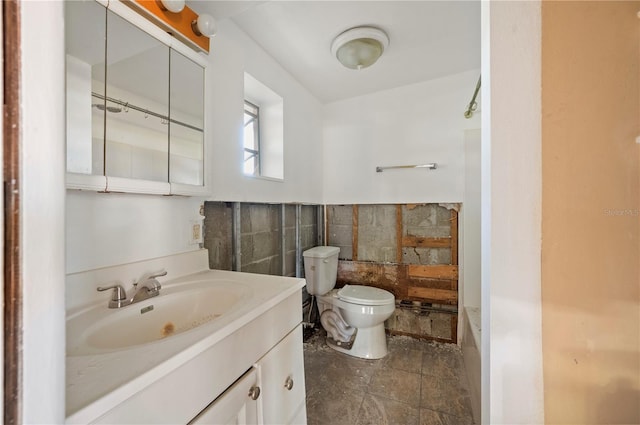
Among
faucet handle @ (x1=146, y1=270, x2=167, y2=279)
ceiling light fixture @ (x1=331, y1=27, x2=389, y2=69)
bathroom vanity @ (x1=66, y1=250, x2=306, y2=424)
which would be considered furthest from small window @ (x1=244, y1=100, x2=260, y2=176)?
faucet handle @ (x1=146, y1=270, x2=167, y2=279)

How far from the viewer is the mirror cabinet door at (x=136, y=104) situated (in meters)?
0.88

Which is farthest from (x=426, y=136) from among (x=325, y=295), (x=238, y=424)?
(x=238, y=424)

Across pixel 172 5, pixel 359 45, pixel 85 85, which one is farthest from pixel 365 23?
pixel 85 85

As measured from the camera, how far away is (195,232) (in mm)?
1215

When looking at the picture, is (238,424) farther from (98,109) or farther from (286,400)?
(98,109)

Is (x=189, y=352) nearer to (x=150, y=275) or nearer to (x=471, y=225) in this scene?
(x=150, y=275)

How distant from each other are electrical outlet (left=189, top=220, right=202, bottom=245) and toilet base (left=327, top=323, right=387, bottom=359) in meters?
1.41

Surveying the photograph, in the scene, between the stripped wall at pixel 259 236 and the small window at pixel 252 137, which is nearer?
the stripped wall at pixel 259 236

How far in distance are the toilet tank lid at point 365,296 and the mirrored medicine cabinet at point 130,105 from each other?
133 cm

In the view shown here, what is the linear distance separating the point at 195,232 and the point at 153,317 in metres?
0.43

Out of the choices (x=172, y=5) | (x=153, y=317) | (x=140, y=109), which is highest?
(x=172, y=5)

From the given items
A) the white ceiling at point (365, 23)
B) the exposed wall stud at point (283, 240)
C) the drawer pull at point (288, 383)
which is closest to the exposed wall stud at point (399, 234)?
the exposed wall stud at point (283, 240)

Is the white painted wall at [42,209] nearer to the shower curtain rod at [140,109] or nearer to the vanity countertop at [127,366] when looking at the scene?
the vanity countertop at [127,366]

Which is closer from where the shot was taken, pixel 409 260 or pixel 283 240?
pixel 283 240
